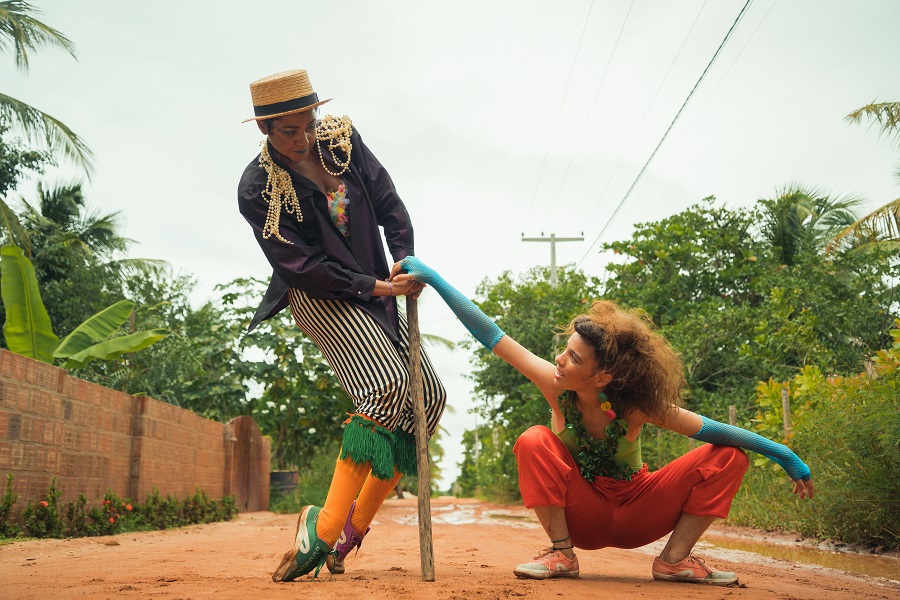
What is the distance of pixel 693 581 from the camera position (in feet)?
11.3

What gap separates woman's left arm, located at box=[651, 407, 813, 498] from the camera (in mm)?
3494

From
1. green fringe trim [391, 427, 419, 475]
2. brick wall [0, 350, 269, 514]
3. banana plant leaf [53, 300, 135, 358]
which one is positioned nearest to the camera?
green fringe trim [391, 427, 419, 475]

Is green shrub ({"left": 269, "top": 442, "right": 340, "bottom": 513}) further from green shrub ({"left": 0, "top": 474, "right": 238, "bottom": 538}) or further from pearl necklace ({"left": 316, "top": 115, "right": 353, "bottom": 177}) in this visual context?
pearl necklace ({"left": 316, "top": 115, "right": 353, "bottom": 177})

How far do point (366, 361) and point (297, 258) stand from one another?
0.52 metres

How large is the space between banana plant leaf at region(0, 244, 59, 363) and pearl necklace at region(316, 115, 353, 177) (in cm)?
544

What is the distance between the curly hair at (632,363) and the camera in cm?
344

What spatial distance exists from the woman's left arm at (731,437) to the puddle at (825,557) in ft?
4.13

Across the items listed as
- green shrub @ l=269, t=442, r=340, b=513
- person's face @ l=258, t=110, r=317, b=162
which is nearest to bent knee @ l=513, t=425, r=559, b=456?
person's face @ l=258, t=110, r=317, b=162

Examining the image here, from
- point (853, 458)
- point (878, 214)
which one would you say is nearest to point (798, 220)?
point (878, 214)

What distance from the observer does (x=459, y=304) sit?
12.1 feet

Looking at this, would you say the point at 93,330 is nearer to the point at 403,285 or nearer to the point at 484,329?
the point at 403,285

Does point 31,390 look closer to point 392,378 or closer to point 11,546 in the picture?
point 11,546

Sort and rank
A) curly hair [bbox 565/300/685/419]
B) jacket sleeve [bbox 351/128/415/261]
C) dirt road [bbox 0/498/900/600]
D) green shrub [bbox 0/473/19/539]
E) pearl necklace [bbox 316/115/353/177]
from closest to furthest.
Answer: dirt road [bbox 0/498/900/600] < curly hair [bbox 565/300/685/419] < pearl necklace [bbox 316/115/353/177] < jacket sleeve [bbox 351/128/415/261] < green shrub [bbox 0/473/19/539]

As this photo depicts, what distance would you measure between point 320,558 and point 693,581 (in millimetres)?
1517
